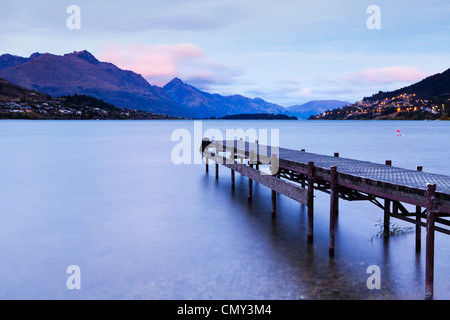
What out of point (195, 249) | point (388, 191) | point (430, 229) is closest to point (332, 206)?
point (388, 191)

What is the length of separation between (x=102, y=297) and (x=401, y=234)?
10.9 m

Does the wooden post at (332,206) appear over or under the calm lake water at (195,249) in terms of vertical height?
over

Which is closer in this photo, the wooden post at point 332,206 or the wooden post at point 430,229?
the wooden post at point 430,229

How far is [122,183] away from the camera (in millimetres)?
29562

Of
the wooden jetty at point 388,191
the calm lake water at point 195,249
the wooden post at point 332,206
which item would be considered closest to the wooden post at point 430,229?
the wooden jetty at point 388,191

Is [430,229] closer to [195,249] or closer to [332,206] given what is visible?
[332,206]

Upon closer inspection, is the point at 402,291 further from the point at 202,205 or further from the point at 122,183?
the point at 122,183

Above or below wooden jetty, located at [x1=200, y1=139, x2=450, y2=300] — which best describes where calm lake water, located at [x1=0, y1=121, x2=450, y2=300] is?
below

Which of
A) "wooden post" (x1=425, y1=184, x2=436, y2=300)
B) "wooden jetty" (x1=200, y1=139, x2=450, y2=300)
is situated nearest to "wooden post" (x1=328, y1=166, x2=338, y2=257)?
"wooden jetty" (x1=200, y1=139, x2=450, y2=300)

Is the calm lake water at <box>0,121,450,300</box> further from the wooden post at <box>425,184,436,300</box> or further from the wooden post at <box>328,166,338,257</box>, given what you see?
the wooden post at <box>425,184,436,300</box>

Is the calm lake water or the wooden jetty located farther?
the calm lake water

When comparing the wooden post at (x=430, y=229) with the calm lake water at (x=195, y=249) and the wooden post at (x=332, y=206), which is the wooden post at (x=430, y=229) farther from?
the wooden post at (x=332, y=206)

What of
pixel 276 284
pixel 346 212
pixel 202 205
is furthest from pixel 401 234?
pixel 202 205

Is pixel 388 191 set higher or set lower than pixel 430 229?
higher
